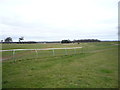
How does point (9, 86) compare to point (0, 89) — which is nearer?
point (0, 89)

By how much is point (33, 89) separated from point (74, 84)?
1.60m

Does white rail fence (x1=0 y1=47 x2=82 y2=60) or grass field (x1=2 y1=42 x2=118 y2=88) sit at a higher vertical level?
white rail fence (x1=0 y1=47 x2=82 y2=60)

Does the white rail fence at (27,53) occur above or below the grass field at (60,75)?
above

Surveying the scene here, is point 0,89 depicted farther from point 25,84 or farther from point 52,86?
point 52,86

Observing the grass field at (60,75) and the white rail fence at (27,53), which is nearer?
the grass field at (60,75)

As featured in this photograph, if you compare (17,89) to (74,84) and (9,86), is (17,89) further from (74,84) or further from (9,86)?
(74,84)

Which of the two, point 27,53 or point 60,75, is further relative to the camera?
point 27,53

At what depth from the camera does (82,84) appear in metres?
5.01

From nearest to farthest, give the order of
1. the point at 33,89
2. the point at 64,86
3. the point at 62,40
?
1. the point at 33,89
2. the point at 64,86
3. the point at 62,40

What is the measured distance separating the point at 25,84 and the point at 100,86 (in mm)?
2874

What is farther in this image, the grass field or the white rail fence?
the white rail fence

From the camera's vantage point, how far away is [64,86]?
4754 mm

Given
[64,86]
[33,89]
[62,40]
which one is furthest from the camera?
[62,40]

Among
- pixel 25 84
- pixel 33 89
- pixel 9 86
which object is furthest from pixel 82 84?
pixel 9 86
